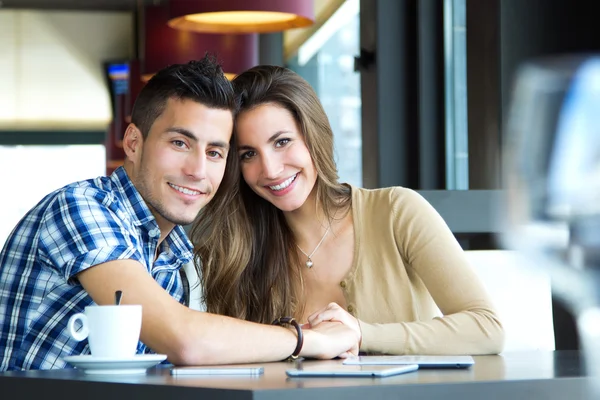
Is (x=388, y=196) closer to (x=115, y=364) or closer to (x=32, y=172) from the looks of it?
(x=115, y=364)

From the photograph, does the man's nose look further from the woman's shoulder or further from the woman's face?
the woman's shoulder

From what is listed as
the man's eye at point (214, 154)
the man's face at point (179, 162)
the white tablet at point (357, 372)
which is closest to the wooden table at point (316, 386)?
the white tablet at point (357, 372)

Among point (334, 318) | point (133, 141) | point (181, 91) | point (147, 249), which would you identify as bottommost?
point (334, 318)

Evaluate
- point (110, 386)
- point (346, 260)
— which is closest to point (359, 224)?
point (346, 260)

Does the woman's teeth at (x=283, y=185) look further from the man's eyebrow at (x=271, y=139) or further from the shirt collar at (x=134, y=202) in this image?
the shirt collar at (x=134, y=202)

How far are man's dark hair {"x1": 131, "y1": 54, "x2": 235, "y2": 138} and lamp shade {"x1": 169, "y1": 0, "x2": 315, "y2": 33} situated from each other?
5.27 feet

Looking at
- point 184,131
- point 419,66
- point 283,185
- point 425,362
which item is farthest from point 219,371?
point 419,66

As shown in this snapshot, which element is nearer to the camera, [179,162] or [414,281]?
[179,162]

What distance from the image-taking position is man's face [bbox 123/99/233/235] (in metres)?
1.76

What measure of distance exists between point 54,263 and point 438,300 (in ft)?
2.66

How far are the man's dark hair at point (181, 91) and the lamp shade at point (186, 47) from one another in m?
3.05

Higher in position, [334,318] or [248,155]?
[248,155]

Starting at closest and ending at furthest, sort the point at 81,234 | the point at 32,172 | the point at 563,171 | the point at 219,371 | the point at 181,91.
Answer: the point at 563,171, the point at 219,371, the point at 81,234, the point at 181,91, the point at 32,172

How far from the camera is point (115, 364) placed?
112 centimetres
